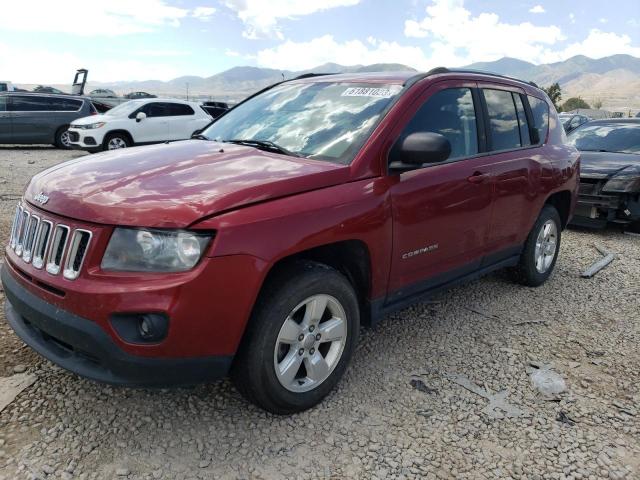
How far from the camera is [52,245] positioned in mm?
2354

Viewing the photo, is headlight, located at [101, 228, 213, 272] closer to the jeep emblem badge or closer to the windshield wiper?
the jeep emblem badge

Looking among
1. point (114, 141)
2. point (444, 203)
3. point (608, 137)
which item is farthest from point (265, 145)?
point (114, 141)

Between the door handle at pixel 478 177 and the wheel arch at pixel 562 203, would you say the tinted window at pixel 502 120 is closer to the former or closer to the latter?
the door handle at pixel 478 177

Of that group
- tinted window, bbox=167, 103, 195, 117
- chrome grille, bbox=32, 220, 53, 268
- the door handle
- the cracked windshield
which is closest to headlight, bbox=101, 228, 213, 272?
Answer: chrome grille, bbox=32, 220, 53, 268

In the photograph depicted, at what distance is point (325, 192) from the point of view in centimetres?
262

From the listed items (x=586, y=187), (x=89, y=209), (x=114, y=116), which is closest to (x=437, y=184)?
(x=89, y=209)

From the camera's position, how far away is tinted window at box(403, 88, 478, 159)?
3.24 m

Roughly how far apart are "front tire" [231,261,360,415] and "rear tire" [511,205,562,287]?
2350 millimetres

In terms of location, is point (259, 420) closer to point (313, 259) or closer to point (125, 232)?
point (313, 259)

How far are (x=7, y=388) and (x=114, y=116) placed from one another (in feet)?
37.3

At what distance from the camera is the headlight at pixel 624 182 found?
675 centimetres

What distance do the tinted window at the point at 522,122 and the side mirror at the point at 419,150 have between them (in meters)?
1.70

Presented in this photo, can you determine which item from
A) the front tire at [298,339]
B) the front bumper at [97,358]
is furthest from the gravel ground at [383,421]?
the front bumper at [97,358]

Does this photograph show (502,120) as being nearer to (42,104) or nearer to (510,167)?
(510,167)
